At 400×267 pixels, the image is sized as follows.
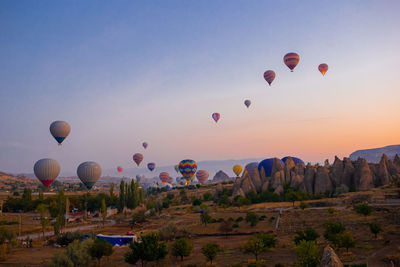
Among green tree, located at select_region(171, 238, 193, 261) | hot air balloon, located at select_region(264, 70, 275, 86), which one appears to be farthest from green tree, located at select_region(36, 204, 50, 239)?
hot air balloon, located at select_region(264, 70, 275, 86)

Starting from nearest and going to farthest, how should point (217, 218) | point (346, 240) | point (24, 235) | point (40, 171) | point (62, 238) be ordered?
point (346, 240)
point (62, 238)
point (217, 218)
point (24, 235)
point (40, 171)

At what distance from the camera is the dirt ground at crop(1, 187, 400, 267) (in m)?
26.7

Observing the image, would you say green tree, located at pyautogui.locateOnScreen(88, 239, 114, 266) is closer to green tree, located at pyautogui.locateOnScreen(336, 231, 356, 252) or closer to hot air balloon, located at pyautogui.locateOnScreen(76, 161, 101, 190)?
green tree, located at pyautogui.locateOnScreen(336, 231, 356, 252)

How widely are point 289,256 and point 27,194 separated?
93.8 meters

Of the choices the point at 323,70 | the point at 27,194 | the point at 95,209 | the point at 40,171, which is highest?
the point at 323,70

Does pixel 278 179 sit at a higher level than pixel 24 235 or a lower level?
higher

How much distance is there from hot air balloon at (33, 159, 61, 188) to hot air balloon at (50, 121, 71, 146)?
19.1 ft

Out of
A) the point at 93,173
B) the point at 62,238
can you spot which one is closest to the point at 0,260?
the point at 62,238

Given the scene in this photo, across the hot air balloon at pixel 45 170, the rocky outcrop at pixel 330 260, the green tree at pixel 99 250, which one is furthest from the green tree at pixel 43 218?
the rocky outcrop at pixel 330 260

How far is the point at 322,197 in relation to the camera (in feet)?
196

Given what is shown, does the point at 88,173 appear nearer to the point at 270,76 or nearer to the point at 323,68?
the point at 270,76

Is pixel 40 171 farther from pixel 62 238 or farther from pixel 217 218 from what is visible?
pixel 217 218

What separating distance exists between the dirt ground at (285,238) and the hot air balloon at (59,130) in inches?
1116

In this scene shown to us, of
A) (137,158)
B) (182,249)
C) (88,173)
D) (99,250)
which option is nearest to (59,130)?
(88,173)
